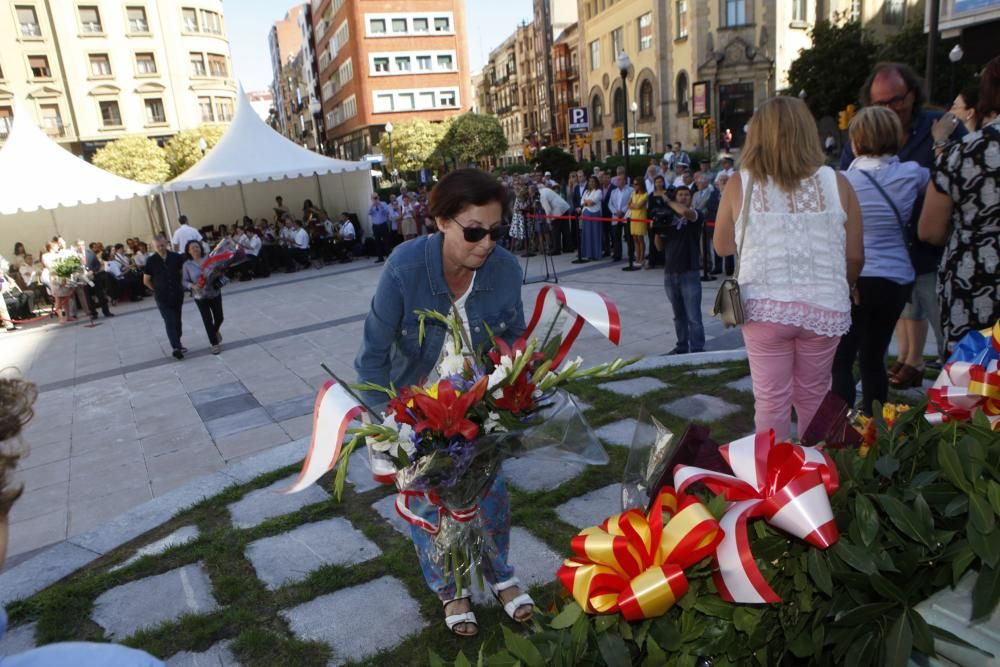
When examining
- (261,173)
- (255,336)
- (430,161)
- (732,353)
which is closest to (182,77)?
(430,161)

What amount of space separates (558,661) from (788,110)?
94.0 inches

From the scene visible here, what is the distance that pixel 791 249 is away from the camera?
2814 millimetres

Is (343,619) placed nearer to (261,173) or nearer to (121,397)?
(121,397)

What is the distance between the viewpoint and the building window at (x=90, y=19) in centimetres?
4425

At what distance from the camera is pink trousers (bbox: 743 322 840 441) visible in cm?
292

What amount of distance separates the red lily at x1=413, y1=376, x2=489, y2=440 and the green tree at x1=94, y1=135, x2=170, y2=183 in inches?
1634

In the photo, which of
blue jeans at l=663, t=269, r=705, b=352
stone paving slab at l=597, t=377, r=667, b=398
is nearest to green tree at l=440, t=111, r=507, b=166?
blue jeans at l=663, t=269, r=705, b=352

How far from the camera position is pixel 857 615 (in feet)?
3.71

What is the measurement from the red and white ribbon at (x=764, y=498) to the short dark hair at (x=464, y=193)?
1404 millimetres

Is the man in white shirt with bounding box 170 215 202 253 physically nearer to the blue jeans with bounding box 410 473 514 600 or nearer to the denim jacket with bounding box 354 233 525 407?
the denim jacket with bounding box 354 233 525 407

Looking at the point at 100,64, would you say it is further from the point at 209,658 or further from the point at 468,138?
the point at 209,658

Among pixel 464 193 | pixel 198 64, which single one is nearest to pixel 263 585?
pixel 464 193

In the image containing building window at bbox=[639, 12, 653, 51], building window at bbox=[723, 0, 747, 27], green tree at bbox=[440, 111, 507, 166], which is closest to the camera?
building window at bbox=[723, 0, 747, 27]

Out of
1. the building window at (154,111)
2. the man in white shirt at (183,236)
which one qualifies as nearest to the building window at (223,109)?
the building window at (154,111)
